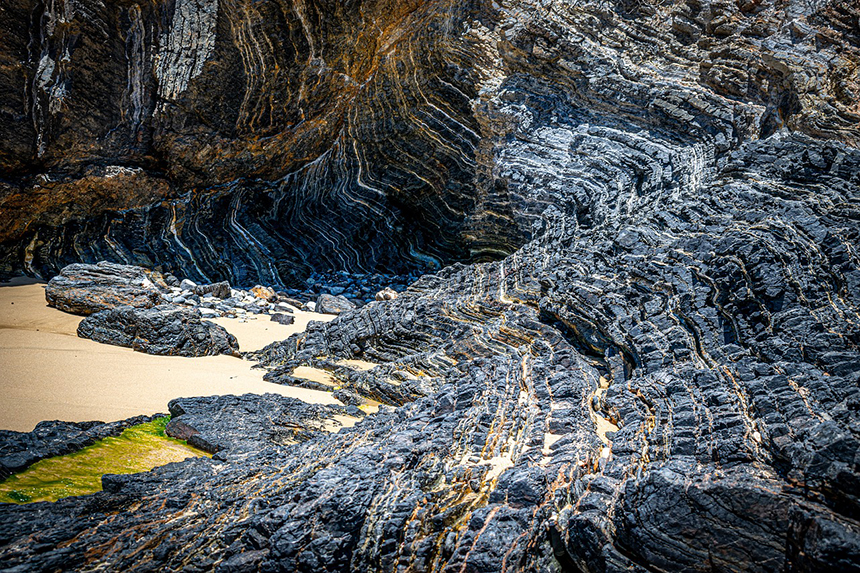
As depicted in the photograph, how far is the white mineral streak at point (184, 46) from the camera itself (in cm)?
1266

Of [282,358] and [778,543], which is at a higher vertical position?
[778,543]

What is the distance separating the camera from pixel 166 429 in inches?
215

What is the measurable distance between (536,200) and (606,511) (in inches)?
345

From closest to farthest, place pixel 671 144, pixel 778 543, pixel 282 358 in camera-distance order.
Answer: pixel 778 543 → pixel 282 358 → pixel 671 144

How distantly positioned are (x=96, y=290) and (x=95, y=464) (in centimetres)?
664

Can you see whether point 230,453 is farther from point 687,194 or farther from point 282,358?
point 687,194

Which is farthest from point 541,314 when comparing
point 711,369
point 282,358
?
point 282,358

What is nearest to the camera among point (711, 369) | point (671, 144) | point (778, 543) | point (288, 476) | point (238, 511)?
point (778, 543)

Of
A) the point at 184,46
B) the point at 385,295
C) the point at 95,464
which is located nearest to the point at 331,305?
the point at 385,295

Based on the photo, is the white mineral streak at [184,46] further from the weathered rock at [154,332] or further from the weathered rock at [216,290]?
the weathered rock at [154,332]

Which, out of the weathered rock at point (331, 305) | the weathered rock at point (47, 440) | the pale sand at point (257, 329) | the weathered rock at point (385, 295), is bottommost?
the weathered rock at point (47, 440)

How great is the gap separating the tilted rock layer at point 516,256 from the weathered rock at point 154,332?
4.22ft

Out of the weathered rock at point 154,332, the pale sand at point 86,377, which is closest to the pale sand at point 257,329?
the pale sand at point 86,377

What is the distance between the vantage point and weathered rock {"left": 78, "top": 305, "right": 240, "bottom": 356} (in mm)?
8156
